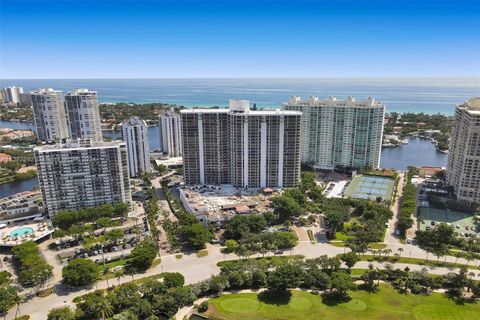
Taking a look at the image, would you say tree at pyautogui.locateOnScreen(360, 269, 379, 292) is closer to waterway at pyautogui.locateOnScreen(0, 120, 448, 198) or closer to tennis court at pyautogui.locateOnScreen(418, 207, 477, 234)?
tennis court at pyautogui.locateOnScreen(418, 207, 477, 234)

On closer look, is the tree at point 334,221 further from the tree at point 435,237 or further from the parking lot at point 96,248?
the parking lot at point 96,248

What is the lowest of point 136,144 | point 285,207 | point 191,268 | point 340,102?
point 191,268

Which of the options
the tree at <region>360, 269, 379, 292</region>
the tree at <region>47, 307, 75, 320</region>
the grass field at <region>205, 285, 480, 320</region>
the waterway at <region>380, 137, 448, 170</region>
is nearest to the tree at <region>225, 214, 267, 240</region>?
the grass field at <region>205, 285, 480, 320</region>

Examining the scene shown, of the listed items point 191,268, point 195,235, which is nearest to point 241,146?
point 195,235

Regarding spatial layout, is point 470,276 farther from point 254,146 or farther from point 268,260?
point 254,146

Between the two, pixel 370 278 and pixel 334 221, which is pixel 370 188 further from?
pixel 370 278

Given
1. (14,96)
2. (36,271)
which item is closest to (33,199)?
(36,271)
